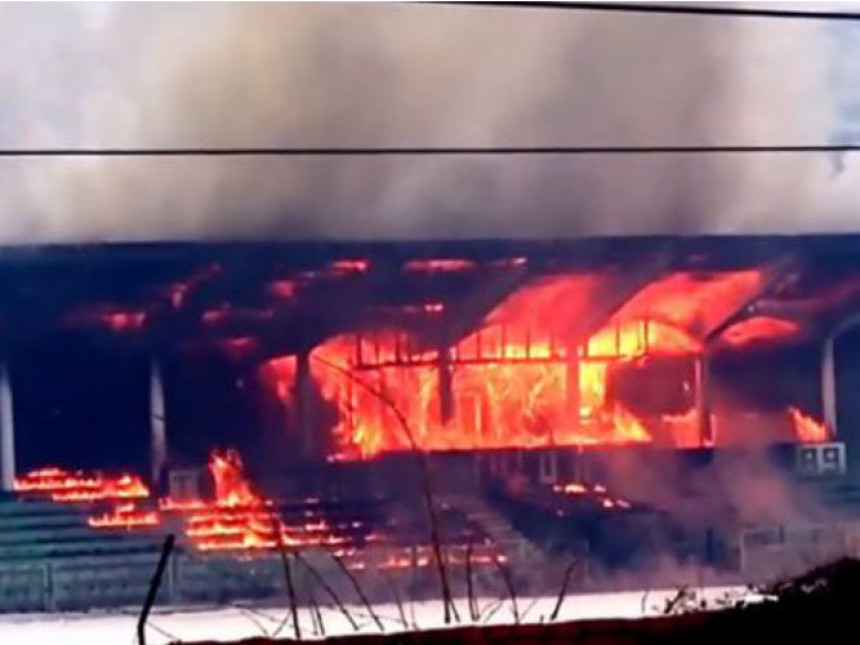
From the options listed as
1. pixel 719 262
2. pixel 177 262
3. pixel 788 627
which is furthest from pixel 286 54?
pixel 788 627

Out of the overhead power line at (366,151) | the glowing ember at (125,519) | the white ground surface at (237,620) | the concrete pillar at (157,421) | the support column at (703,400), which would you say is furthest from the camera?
the support column at (703,400)

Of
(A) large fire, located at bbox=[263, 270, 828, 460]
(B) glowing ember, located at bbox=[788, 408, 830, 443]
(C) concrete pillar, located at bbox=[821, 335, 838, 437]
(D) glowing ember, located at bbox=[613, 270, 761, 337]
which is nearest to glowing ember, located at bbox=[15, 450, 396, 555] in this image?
(A) large fire, located at bbox=[263, 270, 828, 460]

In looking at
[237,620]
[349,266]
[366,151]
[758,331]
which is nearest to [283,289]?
[349,266]

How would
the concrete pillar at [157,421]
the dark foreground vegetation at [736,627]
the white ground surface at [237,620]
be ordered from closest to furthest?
the dark foreground vegetation at [736,627]
the white ground surface at [237,620]
the concrete pillar at [157,421]

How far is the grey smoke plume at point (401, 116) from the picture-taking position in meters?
6.33

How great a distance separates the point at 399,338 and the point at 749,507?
202 centimetres

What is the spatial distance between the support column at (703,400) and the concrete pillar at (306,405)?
2.01 m

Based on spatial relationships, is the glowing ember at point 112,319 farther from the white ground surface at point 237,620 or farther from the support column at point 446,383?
the support column at point 446,383

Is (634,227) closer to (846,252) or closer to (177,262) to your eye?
(846,252)

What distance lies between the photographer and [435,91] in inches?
262

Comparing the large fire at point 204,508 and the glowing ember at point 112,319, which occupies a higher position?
the glowing ember at point 112,319

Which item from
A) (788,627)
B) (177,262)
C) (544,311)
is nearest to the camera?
(788,627)

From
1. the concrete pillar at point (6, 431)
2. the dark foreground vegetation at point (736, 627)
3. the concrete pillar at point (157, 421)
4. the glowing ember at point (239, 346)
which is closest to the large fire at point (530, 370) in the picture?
the glowing ember at point (239, 346)

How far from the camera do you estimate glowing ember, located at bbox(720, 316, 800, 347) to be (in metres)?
6.80
